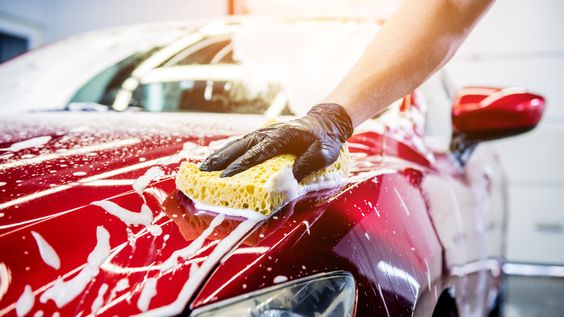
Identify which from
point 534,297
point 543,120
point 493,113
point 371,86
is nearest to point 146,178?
point 371,86

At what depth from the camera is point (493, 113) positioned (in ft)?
4.71

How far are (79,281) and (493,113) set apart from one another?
1.22m

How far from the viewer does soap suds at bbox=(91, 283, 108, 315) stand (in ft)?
1.73

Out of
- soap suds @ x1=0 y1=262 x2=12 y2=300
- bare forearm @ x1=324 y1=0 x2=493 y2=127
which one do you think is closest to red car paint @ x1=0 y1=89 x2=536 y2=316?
soap suds @ x1=0 y1=262 x2=12 y2=300

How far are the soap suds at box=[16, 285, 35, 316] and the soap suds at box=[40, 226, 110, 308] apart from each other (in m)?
0.01

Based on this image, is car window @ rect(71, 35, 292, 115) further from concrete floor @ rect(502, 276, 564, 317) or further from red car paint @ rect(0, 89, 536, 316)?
concrete floor @ rect(502, 276, 564, 317)

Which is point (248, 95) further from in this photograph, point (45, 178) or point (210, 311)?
point (210, 311)

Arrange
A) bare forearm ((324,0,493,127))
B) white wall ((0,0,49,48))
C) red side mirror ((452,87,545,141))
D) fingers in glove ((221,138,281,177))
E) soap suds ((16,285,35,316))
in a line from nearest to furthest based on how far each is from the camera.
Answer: soap suds ((16,285,35,316)) → fingers in glove ((221,138,281,177)) → bare forearm ((324,0,493,127)) → red side mirror ((452,87,545,141)) → white wall ((0,0,49,48))

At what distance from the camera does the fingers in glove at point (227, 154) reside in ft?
2.63

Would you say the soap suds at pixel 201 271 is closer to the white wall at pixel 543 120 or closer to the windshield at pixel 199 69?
the windshield at pixel 199 69

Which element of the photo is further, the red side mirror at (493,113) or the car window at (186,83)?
the car window at (186,83)

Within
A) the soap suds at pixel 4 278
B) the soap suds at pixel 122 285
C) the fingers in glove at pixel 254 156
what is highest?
the fingers in glove at pixel 254 156

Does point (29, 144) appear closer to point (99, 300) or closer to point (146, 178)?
point (146, 178)

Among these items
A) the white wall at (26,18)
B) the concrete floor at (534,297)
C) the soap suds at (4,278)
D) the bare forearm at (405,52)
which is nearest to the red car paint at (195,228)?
the soap suds at (4,278)
